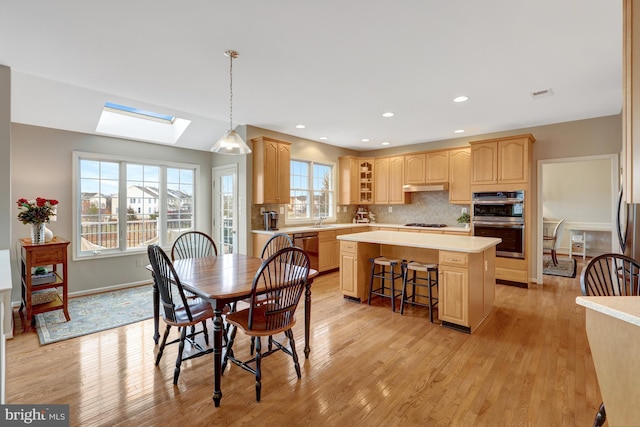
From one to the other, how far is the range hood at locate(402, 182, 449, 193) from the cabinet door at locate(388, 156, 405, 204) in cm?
16

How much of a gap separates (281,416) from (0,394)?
150 centimetres

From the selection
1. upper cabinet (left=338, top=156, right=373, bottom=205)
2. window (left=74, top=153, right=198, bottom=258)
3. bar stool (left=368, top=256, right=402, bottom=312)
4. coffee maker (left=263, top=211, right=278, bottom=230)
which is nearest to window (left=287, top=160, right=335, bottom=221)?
upper cabinet (left=338, top=156, right=373, bottom=205)

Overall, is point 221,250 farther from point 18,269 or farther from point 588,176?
point 588,176

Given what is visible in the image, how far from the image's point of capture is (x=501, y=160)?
4.97m

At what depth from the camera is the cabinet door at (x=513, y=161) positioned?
474 centimetres

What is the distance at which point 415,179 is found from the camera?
621cm

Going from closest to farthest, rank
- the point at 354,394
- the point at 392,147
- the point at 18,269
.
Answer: the point at 354,394 < the point at 18,269 < the point at 392,147

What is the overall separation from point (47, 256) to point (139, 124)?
237 cm

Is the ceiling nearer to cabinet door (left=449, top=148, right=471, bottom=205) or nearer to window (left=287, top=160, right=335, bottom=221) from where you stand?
cabinet door (left=449, top=148, right=471, bottom=205)

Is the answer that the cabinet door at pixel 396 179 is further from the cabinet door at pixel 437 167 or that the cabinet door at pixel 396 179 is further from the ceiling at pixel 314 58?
the ceiling at pixel 314 58

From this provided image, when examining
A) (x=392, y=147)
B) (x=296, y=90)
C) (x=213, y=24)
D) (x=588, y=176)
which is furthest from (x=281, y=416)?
(x=588, y=176)

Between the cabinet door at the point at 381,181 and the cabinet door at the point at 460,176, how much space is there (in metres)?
1.36

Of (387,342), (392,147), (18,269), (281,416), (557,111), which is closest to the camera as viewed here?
(281,416)

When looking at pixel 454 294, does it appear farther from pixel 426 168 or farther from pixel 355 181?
pixel 355 181
